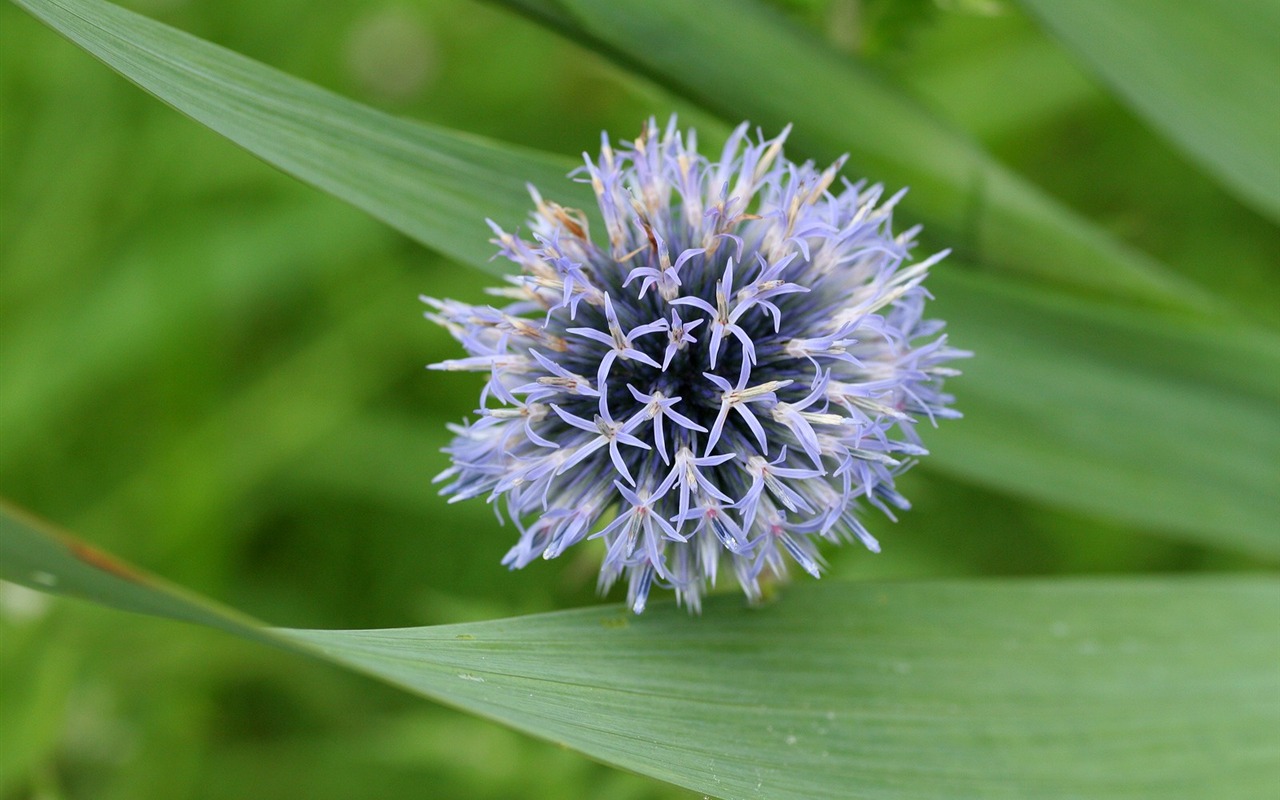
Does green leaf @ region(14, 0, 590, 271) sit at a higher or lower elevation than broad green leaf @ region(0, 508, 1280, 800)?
higher

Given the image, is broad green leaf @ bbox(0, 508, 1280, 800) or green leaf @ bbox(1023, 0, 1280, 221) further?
green leaf @ bbox(1023, 0, 1280, 221)

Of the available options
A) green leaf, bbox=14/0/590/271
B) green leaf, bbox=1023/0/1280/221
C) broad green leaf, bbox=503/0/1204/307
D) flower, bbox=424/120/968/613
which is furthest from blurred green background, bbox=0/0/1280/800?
green leaf, bbox=14/0/590/271

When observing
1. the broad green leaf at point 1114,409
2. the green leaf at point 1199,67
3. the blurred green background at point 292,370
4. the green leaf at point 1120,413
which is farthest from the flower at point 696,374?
the blurred green background at point 292,370

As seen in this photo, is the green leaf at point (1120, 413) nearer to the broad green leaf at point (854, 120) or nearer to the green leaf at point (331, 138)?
the broad green leaf at point (854, 120)

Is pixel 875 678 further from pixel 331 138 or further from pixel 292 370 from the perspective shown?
pixel 292 370

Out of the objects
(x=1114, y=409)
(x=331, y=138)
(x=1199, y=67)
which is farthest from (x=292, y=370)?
(x=1199, y=67)

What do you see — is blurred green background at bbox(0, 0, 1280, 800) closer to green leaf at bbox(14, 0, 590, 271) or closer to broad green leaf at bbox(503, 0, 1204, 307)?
broad green leaf at bbox(503, 0, 1204, 307)
